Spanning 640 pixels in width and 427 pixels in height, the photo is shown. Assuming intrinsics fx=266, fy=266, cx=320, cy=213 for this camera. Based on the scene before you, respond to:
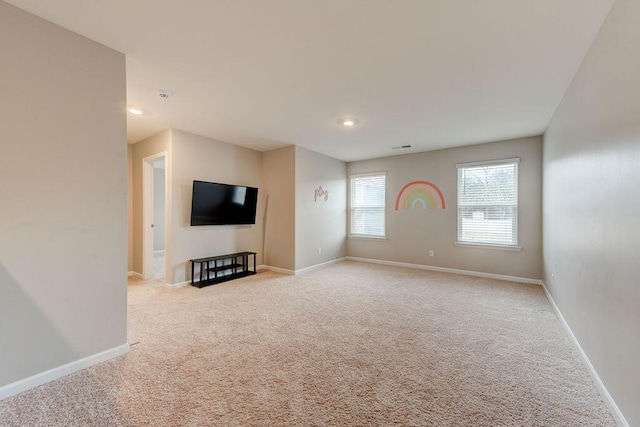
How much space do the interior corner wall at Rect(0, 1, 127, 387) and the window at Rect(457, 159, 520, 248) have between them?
5.44 meters

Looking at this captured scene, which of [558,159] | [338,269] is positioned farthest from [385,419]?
[338,269]

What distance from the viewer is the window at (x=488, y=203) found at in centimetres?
478

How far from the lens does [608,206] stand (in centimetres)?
174

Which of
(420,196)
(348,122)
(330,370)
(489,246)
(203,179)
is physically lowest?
(330,370)

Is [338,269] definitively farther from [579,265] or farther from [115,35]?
[115,35]

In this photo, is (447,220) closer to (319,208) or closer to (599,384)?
(319,208)

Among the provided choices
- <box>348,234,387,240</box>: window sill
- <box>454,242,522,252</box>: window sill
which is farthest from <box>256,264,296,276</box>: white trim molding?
<box>454,242,522,252</box>: window sill

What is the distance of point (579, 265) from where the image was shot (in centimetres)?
236

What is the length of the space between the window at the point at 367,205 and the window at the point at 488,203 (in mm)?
1690

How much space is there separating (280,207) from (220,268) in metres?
1.61

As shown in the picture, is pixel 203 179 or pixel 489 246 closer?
pixel 203 179

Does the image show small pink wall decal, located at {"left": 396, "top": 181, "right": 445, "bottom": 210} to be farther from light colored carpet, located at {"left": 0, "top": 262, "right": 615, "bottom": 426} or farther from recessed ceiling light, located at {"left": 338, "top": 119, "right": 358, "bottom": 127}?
recessed ceiling light, located at {"left": 338, "top": 119, "right": 358, "bottom": 127}

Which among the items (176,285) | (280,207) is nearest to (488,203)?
(280,207)

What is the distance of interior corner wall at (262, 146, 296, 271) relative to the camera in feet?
17.0
